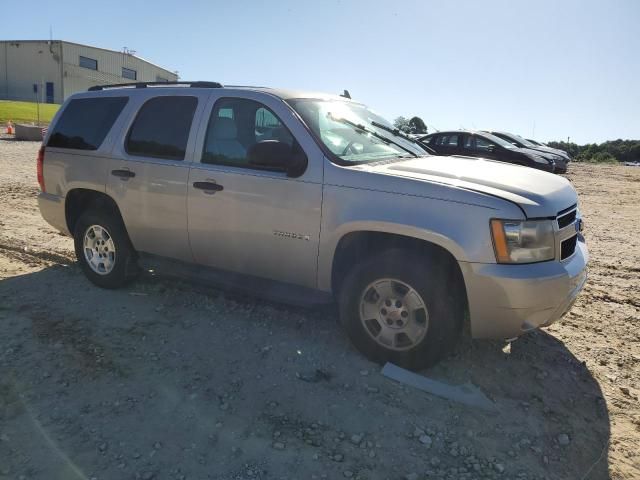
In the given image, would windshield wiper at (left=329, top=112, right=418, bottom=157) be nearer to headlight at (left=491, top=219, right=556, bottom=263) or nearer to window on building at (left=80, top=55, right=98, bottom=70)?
headlight at (left=491, top=219, right=556, bottom=263)

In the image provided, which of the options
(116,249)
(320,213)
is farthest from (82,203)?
(320,213)

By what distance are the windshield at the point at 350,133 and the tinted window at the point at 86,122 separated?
79.2 inches

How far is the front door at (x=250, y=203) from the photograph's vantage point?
3.75 metres

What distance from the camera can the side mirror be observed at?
3.66 m

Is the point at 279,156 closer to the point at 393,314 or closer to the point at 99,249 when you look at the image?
the point at 393,314

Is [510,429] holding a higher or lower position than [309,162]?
lower

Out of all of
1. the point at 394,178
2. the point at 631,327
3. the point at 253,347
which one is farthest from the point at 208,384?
the point at 631,327

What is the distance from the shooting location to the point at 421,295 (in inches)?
132

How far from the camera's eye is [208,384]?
341 centimetres

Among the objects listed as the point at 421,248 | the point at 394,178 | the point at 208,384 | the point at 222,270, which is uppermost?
the point at 394,178

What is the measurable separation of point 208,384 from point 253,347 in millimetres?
583

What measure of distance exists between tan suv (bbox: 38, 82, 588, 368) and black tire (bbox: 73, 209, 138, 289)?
1cm

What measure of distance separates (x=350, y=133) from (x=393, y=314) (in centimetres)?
153

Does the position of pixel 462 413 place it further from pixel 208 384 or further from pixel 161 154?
pixel 161 154
